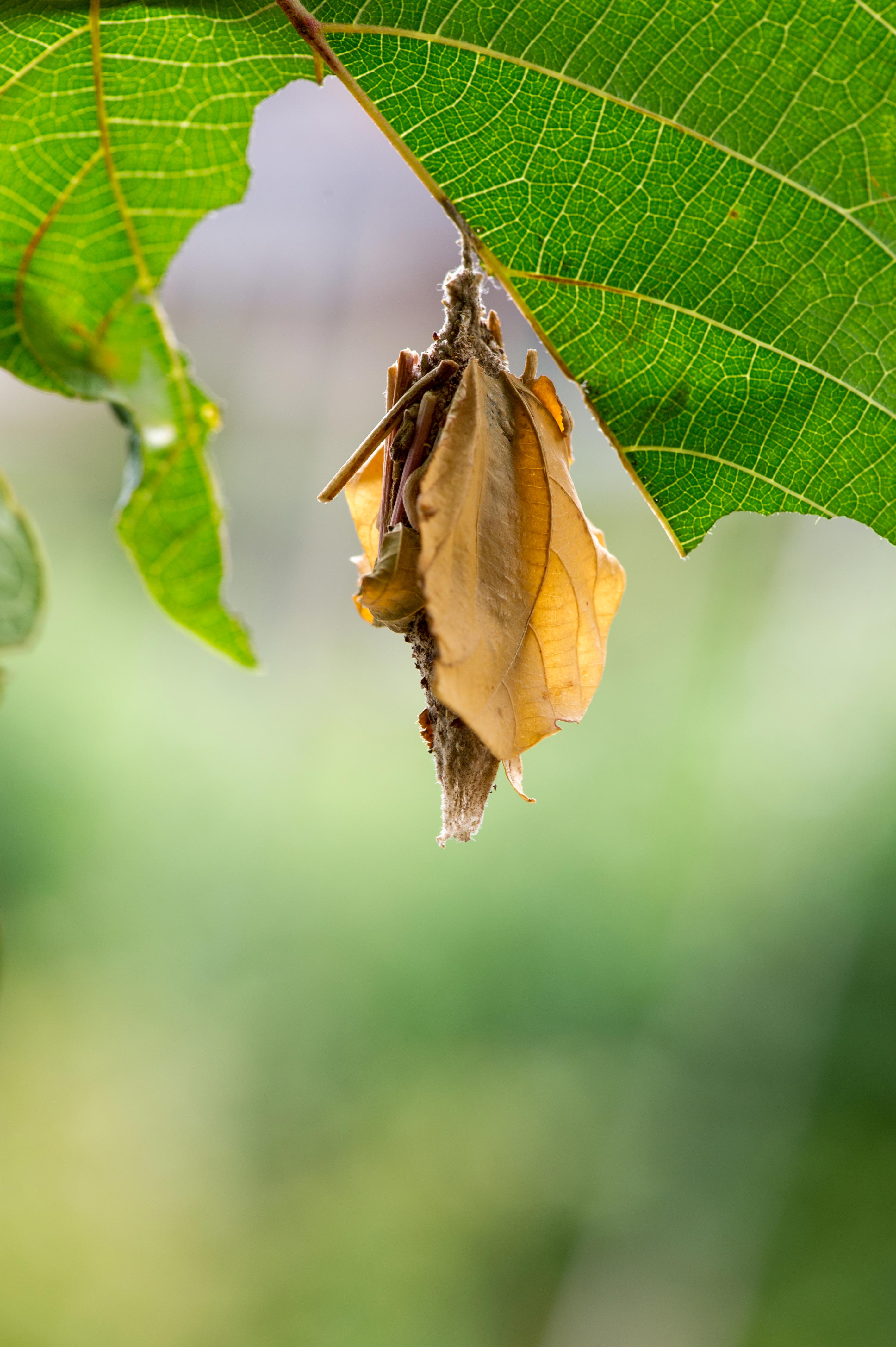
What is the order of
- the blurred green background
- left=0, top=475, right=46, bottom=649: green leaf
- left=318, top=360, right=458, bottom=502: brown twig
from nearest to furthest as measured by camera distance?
left=0, top=475, right=46, bottom=649: green leaf → left=318, top=360, right=458, bottom=502: brown twig → the blurred green background

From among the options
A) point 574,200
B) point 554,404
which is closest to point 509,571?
point 554,404

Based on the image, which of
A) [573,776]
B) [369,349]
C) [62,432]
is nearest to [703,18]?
[573,776]

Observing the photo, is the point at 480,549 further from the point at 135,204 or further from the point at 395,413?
the point at 135,204

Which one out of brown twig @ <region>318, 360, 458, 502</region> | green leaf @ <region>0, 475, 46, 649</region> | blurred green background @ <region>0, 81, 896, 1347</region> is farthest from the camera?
blurred green background @ <region>0, 81, 896, 1347</region>

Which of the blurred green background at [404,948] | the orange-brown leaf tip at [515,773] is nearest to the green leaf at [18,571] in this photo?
the orange-brown leaf tip at [515,773]

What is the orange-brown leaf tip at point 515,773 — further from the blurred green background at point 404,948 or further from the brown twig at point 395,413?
the blurred green background at point 404,948

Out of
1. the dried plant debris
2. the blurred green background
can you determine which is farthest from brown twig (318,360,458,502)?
the blurred green background

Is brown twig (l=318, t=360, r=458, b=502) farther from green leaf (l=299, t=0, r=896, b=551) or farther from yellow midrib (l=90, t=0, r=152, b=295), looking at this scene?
yellow midrib (l=90, t=0, r=152, b=295)
